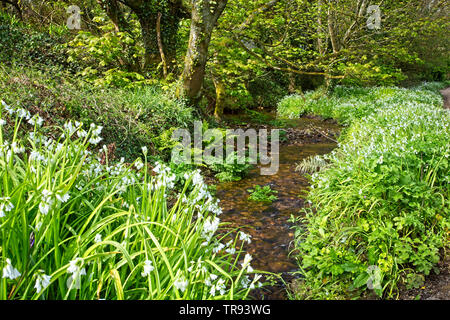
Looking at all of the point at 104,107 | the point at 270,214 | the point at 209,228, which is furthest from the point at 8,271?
the point at 104,107

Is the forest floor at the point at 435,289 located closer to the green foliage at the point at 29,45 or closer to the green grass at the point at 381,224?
the green grass at the point at 381,224

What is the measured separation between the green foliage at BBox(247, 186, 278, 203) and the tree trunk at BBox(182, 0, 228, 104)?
12.1ft

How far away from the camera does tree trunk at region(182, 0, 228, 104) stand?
24.6 ft

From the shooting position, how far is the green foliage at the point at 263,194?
5266 mm

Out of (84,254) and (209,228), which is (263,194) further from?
(84,254)

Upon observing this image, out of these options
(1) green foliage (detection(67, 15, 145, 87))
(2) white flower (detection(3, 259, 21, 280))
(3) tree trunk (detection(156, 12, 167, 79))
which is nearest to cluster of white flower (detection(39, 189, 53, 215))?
(2) white flower (detection(3, 259, 21, 280))

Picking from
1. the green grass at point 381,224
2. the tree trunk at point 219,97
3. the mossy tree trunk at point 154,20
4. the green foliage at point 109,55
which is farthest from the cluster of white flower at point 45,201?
the tree trunk at point 219,97

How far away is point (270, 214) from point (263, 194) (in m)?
0.63

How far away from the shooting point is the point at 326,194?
4.00 meters

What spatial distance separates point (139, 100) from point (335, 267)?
536 cm

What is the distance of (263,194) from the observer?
17.6ft

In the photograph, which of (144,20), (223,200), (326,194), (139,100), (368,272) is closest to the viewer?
(368,272)
